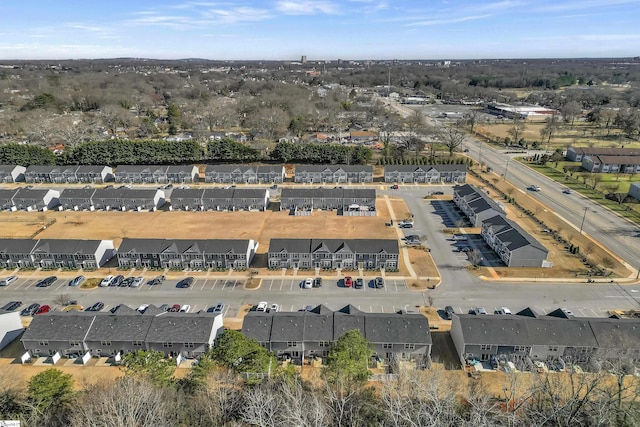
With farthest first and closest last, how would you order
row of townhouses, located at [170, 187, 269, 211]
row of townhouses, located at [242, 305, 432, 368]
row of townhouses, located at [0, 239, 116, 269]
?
row of townhouses, located at [170, 187, 269, 211] → row of townhouses, located at [0, 239, 116, 269] → row of townhouses, located at [242, 305, 432, 368]

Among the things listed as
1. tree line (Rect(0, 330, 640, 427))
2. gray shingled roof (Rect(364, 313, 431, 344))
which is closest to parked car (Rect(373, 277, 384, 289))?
gray shingled roof (Rect(364, 313, 431, 344))

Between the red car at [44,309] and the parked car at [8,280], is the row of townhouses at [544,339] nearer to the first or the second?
the red car at [44,309]

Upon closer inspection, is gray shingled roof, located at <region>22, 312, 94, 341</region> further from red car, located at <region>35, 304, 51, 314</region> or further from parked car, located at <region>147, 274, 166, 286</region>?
parked car, located at <region>147, 274, 166, 286</region>

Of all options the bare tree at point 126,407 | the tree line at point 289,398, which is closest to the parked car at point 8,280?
the tree line at point 289,398

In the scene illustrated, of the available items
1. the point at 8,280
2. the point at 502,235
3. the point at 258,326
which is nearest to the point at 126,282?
the point at 8,280

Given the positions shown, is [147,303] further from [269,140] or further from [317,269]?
[269,140]

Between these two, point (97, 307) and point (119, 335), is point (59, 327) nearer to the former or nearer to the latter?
point (119, 335)

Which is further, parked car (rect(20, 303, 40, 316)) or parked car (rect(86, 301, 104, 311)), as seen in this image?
parked car (rect(86, 301, 104, 311))
